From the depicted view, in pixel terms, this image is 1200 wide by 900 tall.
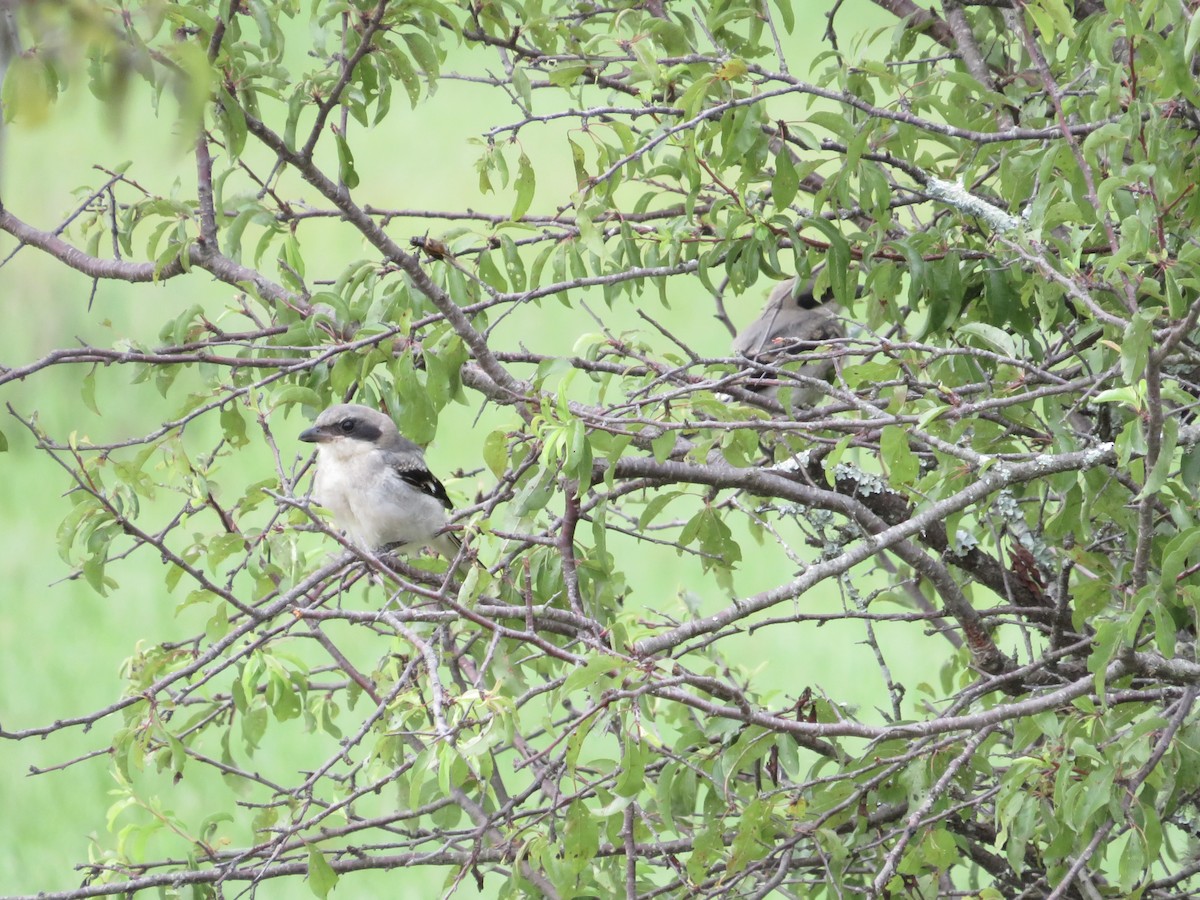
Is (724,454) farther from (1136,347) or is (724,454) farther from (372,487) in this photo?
(372,487)

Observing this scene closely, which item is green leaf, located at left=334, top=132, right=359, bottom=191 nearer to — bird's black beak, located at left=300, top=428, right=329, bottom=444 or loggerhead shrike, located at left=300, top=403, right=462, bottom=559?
bird's black beak, located at left=300, top=428, right=329, bottom=444

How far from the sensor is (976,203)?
298 cm

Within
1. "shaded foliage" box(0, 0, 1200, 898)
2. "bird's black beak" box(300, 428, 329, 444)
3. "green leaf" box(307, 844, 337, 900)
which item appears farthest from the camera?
"bird's black beak" box(300, 428, 329, 444)

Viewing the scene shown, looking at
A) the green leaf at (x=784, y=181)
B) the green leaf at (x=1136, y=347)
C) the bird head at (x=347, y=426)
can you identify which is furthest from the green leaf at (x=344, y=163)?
the bird head at (x=347, y=426)

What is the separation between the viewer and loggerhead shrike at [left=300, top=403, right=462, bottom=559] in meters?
5.11

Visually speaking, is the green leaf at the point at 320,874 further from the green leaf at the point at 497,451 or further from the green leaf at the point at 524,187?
the green leaf at the point at 524,187

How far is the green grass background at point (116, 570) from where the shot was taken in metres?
8.01

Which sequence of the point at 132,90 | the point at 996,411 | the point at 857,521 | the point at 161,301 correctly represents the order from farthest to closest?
the point at 161,301 → the point at 857,521 → the point at 996,411 → the point at 132,90

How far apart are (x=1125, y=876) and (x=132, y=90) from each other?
2321 millimetres

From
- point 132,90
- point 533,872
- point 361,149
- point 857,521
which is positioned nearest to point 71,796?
point 533,872

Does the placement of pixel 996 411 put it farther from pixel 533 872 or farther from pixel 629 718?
pixel 533 872

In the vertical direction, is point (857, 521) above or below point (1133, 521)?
above

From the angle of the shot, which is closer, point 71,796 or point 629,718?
point 629,718

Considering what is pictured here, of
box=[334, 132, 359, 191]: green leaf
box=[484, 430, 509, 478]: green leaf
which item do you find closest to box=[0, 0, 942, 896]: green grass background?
box=[334, 132, 359, 191]: green leaf
